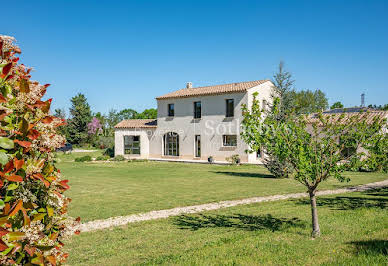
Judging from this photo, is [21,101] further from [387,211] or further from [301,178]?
[387,211]

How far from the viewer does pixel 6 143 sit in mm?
2031

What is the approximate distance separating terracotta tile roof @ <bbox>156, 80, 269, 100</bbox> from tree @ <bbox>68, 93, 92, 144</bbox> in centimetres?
2340

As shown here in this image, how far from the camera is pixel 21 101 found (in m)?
2.34

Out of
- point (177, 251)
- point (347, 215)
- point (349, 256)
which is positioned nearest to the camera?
point (349, 256)

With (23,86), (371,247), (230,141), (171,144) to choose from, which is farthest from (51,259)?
(171,144)

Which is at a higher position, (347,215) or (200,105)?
(200,105)

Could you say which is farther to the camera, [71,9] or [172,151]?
[172,151]

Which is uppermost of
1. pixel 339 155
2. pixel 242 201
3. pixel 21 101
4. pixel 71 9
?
pixel 71 9

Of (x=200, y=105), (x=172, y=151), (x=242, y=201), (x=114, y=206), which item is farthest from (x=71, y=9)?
(x=172, y=151)

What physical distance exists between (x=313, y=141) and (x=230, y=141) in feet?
76.2

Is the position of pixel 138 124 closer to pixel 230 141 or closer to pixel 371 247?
pixel 230 141

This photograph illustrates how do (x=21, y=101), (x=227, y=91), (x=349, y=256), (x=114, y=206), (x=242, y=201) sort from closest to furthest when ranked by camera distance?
(x=21, y=101) < (x=349, y=256) < (x=114, y=206) < (x=242, y=201) < (x=227, y=91)

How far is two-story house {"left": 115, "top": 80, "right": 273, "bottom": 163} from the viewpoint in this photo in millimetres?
29562

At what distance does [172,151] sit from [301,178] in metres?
27.2
